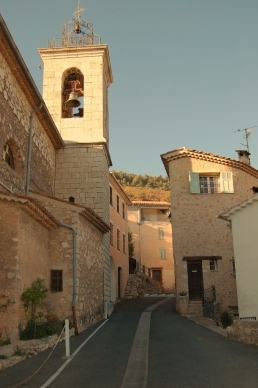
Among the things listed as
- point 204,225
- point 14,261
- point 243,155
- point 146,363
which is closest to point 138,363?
point 146,363

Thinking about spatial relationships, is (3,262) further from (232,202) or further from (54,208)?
(232,202)

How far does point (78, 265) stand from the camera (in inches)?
554

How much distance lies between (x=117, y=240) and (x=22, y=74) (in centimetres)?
1892

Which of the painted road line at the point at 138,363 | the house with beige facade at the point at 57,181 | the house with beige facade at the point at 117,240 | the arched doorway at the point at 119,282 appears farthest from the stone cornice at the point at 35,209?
the arched doorway at the point at 119,282

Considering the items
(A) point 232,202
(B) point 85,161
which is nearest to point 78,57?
(B) point 85,161

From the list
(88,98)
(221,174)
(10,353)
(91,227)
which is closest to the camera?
(10,353)

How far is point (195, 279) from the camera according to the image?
68.9 ft

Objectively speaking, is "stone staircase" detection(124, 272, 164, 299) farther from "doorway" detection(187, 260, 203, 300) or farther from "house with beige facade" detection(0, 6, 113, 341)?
"house with beige facade" detection(0, 6, 113, 341)

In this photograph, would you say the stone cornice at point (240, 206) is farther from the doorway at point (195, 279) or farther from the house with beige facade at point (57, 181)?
the doorway at point (195, 279)

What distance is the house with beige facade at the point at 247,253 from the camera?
46.5 feet

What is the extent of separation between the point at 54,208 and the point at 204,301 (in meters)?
9.12

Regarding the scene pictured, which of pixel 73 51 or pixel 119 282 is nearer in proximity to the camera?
pixel 73 51

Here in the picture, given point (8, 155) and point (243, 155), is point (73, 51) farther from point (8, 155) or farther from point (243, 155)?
point (243, 155)

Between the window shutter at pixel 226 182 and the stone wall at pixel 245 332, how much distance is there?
11.4m
